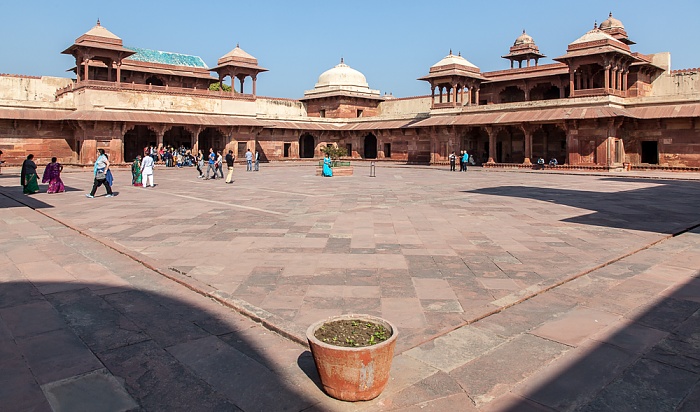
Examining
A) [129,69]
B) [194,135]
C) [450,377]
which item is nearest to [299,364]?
[450,377]

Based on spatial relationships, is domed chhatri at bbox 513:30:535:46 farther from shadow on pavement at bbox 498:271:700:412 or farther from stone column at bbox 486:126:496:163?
shadow on pavement at bbox 498:271:700:412

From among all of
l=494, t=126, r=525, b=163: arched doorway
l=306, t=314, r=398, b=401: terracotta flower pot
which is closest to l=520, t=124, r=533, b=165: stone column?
l=494, t=126, r=525, b=163: arched doorway

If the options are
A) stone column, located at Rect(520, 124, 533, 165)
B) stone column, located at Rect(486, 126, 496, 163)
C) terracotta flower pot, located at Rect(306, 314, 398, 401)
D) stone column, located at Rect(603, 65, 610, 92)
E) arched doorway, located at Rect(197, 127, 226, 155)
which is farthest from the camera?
arched doorway, located at Rect(197, 127, 226, 155)

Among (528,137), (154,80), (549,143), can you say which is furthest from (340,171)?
(154,80)

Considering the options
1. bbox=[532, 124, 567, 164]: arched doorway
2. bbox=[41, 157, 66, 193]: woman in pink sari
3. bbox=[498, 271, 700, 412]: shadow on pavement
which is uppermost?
bbox=[532, 124, 567, 164]: arched doorway

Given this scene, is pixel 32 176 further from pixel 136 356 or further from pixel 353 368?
pixel 353 368

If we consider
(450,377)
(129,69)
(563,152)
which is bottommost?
(450,377)

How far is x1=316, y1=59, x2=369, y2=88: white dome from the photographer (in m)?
41.1

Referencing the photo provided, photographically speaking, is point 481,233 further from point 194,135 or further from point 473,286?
point 194,135

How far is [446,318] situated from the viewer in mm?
4109

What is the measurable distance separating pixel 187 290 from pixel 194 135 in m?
26.9

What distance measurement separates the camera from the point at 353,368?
2.72 meters

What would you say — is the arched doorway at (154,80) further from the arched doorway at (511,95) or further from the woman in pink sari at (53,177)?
the woman in pink sari at (53,177)

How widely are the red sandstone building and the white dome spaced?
24 centimetres
